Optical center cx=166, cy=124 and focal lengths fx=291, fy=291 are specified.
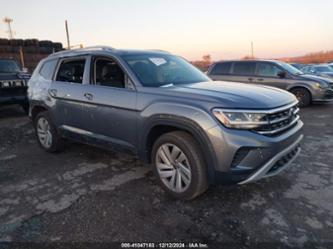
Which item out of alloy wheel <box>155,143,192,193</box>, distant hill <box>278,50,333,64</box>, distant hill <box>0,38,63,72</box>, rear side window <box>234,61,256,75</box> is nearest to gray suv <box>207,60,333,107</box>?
rear side window <box>234,61,256,75</box>

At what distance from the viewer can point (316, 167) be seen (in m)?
4.29

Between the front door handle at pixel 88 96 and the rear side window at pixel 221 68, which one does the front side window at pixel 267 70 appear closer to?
the rear side window at pixel 221 68

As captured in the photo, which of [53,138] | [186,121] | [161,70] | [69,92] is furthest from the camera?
[53,138]

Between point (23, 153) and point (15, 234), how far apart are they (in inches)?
116

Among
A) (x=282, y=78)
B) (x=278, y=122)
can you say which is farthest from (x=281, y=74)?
(x=278, y=122)

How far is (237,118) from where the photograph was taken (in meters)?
2.93

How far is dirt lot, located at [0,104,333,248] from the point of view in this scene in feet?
9.11

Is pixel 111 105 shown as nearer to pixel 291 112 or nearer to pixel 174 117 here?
pixel 174 117

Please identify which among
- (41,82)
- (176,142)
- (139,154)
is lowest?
(139,154)

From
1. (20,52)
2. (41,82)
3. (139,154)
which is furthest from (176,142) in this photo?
(20,52)

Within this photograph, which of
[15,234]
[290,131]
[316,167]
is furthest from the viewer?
[316,167]

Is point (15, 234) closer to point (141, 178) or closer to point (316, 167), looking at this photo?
point (141, 178)

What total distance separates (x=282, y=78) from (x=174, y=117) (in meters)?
7.54

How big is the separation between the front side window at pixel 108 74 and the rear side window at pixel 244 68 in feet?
22.8
